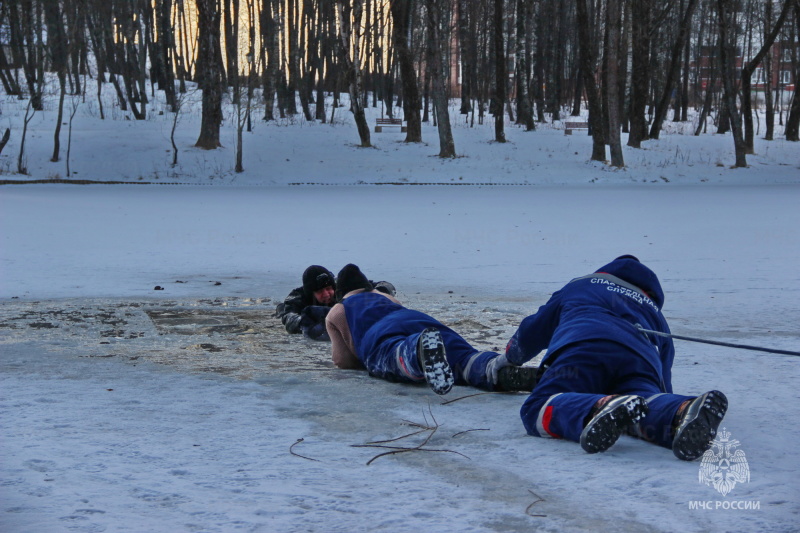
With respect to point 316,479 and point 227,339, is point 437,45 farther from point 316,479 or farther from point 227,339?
point 316,479

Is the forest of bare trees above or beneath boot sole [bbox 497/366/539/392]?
above

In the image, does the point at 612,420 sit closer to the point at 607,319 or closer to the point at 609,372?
the point at 609,372

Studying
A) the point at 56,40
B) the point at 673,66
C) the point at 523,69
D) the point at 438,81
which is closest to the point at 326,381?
the point at 438,81

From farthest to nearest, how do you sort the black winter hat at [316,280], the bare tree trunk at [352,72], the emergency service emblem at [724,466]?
the bare tree trunk at [352,72], the black winter hat at [316,280], the emergency service emblem at [724,466]

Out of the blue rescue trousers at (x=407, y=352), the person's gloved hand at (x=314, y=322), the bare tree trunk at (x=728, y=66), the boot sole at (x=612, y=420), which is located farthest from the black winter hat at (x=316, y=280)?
the bare tree trunk at (x=728, y=66)

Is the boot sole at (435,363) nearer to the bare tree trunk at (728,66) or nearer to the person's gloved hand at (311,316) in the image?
the person's gloved hand at (311,316)

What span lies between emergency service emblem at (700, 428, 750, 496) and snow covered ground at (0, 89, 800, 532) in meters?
0.04

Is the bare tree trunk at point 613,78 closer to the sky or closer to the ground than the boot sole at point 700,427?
closer to the sky

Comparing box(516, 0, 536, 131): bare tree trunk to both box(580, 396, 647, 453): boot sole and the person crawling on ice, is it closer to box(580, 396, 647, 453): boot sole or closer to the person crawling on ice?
the person crawling on ice

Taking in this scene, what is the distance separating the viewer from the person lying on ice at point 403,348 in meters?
3.87

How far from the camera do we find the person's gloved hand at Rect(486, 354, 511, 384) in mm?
4113

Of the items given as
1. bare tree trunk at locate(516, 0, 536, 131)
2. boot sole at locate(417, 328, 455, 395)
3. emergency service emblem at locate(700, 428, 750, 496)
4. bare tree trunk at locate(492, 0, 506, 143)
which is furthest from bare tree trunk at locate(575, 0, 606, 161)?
emergency service emblem at locate(700, 428, 750, 496)

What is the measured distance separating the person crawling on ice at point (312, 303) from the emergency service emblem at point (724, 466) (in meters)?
2.82

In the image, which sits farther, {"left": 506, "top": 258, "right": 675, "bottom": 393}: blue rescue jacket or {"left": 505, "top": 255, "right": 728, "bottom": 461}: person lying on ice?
{"left": 506, "top": 258, "right": 675, "bottom": 393}: blue rescue jacket
